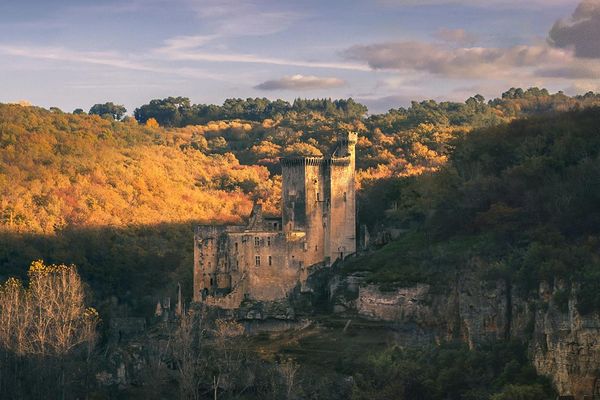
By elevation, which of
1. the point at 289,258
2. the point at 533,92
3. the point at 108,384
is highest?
the point at 533,92

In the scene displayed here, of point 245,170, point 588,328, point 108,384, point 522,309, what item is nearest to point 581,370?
point 588,328

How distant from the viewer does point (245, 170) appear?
149 meters

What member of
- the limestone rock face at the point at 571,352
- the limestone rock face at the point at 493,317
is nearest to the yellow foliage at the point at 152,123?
the limestone rock face at the point at 493,317

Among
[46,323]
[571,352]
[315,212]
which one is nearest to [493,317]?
[571,352]

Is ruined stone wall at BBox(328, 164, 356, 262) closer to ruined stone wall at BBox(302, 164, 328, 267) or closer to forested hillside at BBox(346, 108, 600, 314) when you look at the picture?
ruined stone wall at BBox(302, 164, 328, 267)

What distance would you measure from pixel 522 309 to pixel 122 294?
45020 mm

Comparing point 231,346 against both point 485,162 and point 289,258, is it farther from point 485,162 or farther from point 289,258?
point 485,162

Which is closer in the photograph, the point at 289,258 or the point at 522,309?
the point at 522,309

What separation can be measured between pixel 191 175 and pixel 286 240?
196 ft

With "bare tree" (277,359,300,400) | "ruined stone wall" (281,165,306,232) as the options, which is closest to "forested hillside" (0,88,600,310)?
"ruined stone wall" (281,165,306,232)

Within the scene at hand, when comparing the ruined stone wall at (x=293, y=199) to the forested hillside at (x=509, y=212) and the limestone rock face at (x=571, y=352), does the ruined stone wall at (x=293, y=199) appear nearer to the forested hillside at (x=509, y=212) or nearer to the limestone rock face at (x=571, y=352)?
the forested hillside at (x=509, y=212)

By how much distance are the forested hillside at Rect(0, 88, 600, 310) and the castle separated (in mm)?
6236

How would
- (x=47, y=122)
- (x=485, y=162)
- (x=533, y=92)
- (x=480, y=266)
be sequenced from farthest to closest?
1. (x=533, y=92)
2. (x=47, y=122)
3. (x=485, y=162)
4. (x=480, y=266)

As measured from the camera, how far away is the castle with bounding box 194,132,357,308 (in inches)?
3600
